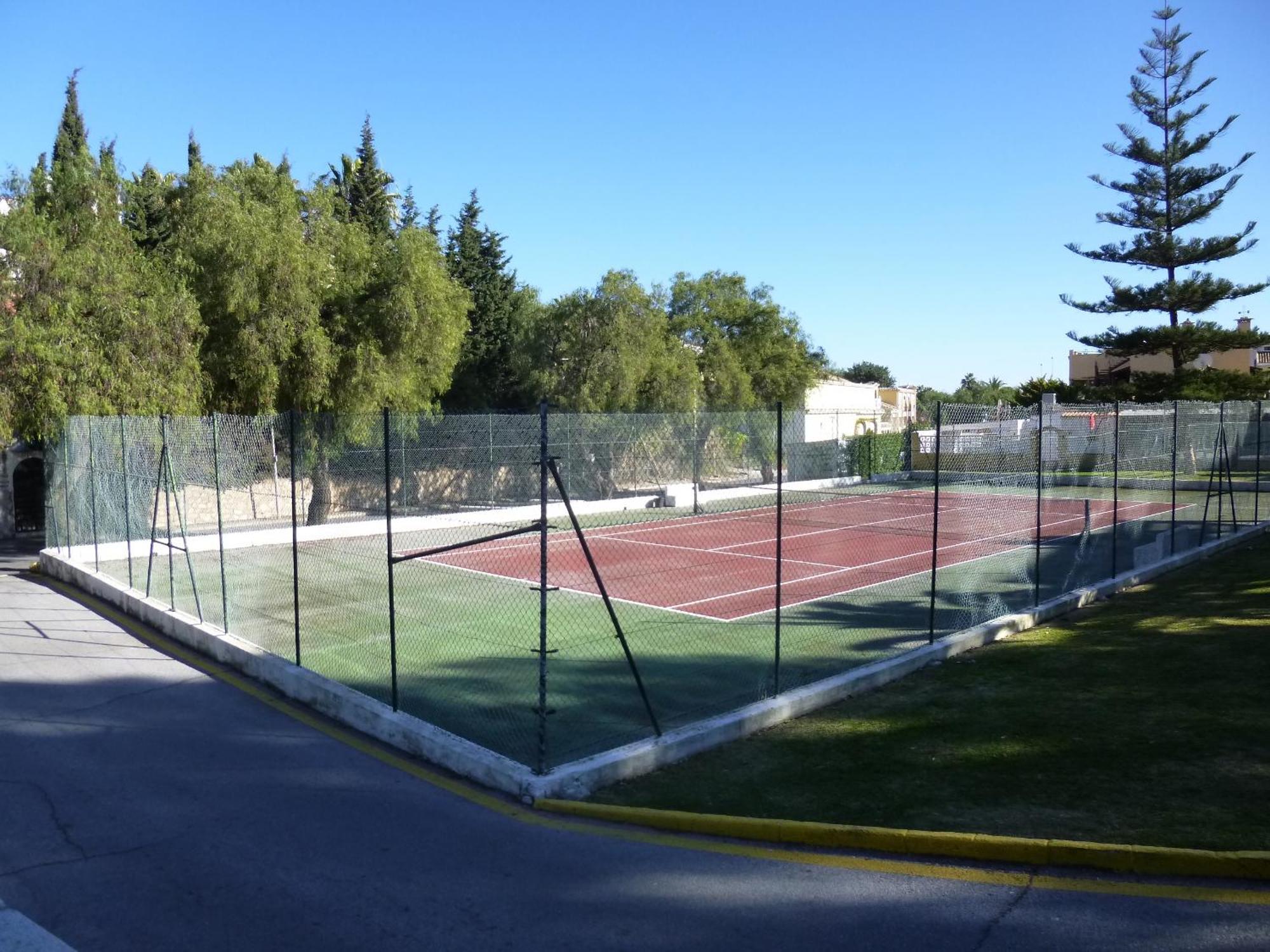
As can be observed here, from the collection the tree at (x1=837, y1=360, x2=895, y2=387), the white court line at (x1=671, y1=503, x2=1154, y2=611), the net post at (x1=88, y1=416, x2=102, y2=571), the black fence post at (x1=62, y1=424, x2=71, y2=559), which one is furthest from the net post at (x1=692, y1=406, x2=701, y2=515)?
the tree at (x1=837, y1=360, x2=895, y2=387)

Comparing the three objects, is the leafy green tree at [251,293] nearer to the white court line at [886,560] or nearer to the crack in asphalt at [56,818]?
the white court line at [886,560]

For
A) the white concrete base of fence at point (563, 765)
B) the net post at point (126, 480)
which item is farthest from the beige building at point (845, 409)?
the white concrete base of fence at point (563, 765)

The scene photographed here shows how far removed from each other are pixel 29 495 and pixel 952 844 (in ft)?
86.1

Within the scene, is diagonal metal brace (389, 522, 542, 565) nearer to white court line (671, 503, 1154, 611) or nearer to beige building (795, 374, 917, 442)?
white court line (671, 503, 1154, 611)

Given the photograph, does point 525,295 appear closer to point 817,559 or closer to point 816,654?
point 817,559

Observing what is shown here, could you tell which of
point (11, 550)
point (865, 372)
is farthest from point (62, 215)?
point (865, 372)

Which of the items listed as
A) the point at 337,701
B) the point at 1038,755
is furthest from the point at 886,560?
the point at 337,701

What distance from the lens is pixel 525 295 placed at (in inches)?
1753

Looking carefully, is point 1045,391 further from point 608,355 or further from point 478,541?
point 478,541

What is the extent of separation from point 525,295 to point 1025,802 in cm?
4019

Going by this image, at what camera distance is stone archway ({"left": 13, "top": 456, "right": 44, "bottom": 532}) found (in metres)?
24.8

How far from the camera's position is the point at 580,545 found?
507 inches

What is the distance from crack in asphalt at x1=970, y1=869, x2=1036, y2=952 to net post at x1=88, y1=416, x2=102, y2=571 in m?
14.7

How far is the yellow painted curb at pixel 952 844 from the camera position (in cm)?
545
